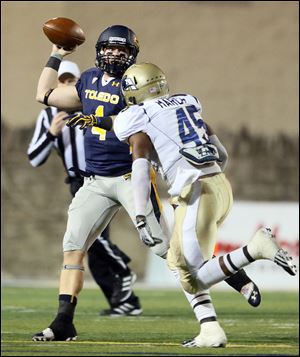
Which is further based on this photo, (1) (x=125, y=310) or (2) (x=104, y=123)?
(1) (x=125, y=310)

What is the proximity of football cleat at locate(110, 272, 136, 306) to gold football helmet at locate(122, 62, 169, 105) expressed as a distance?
2.33 meters

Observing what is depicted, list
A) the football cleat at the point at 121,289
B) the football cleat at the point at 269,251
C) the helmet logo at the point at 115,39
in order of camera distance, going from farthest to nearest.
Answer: the football cleat at the point at 121,289 < the helmet logo at the point at 115,39 < the football cleat at the point at 269,251

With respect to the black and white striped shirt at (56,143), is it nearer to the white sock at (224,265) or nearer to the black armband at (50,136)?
the black armband at (50,136)

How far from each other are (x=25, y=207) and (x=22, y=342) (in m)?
7.62

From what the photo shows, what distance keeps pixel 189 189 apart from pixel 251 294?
0.51 m

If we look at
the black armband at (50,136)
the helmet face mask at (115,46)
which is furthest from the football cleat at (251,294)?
the black armband at (50,136)

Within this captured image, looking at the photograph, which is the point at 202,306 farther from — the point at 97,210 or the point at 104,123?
the point at 104,123

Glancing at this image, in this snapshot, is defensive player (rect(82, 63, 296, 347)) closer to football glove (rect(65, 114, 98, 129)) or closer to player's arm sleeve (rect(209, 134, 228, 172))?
player's arm sleeve (rect(209, 134, 228, 172))

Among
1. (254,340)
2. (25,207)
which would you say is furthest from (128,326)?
(25,207)

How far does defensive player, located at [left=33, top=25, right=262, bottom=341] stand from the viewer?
5.51 metres

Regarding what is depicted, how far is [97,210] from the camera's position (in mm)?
5605

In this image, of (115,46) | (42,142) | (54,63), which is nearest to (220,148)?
(115,46)

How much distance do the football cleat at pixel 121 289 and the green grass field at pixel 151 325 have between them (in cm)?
16

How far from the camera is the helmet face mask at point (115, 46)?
5.64 metres
